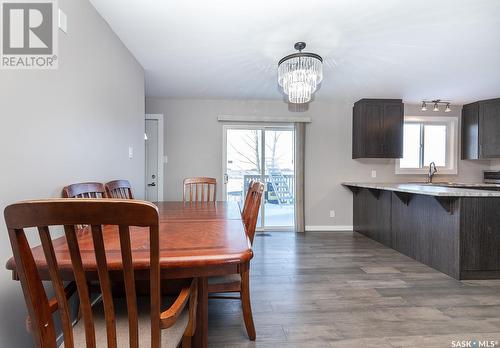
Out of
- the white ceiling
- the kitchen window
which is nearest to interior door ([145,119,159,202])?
the white ceiling

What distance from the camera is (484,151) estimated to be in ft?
14.1

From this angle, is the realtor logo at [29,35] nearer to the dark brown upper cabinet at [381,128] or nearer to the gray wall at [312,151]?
the gray wall at [312,151]

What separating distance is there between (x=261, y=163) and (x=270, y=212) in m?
0.89

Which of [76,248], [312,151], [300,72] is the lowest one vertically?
[76,248]

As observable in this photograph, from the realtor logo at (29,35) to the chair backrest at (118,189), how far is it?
93 cm

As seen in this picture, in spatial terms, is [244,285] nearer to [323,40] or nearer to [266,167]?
[323,40]

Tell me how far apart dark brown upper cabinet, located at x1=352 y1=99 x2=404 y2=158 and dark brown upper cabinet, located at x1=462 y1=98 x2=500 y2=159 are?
1351 mm

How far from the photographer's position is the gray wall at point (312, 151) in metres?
4.40

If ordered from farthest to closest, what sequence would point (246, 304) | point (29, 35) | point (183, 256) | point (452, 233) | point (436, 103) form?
point (436, 103)
point (452, 233)
point (246, 304)
point (29, 35)
point (183, 256)

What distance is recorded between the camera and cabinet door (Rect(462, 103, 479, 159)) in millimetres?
4422

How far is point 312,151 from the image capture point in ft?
15.0

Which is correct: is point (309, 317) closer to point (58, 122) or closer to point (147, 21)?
point (58, 122)

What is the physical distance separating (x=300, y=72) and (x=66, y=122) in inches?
74.3

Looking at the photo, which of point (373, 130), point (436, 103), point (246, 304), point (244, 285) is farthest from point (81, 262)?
point (436, 103)
